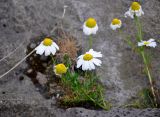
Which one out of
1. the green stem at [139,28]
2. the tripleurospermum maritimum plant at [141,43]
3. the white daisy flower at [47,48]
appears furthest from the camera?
the green stem at [139,28]

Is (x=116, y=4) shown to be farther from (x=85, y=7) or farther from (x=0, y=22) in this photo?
(x=0, y=22)

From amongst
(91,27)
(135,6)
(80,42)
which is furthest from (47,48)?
(135,6)

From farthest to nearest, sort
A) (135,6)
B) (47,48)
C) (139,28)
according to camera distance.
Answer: (139,28) → (135,6) → (47,48)

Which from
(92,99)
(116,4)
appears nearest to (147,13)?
(116,4)

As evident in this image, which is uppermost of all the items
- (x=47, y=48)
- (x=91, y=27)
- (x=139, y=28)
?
(x=139, y=28)

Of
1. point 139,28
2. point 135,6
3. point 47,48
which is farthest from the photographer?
point 139,28

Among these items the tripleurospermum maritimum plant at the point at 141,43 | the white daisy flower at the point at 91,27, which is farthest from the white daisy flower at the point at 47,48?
the tripleurospermum maritimum plant at the point at 141,43

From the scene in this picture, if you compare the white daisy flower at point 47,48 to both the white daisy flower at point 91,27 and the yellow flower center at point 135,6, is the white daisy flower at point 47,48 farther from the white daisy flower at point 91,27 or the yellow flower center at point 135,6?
the yellow flower center at point 135,6

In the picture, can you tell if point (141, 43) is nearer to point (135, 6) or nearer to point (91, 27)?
point (135, 6)

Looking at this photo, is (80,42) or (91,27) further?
(80,42)
